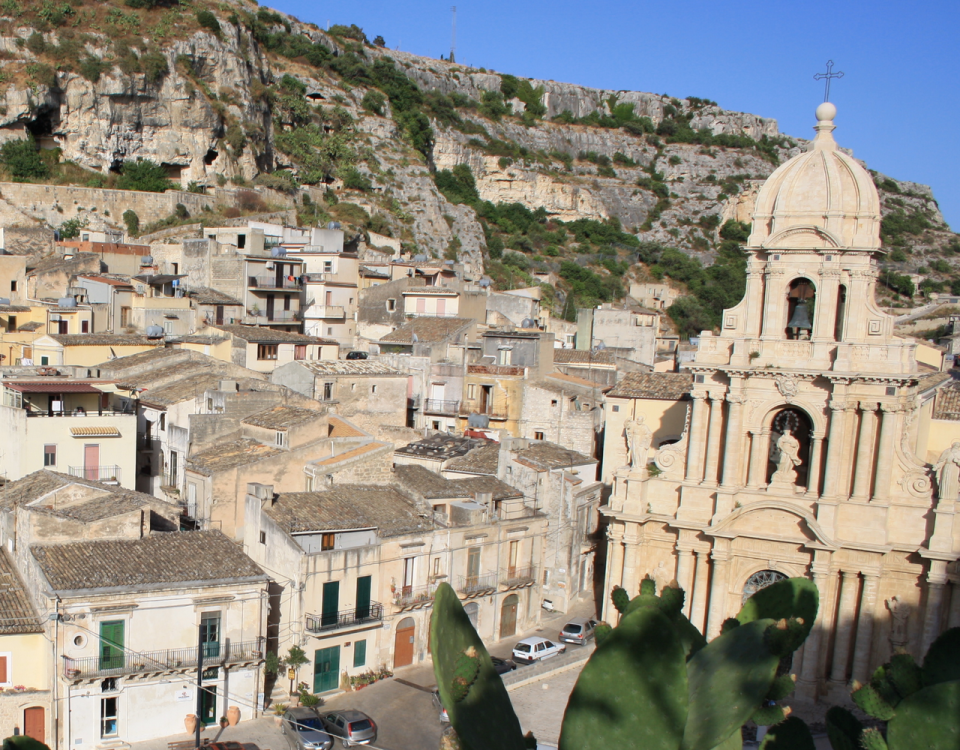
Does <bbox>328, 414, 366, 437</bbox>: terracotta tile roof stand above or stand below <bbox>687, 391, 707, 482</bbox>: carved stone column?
below

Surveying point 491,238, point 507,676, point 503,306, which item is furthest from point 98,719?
point 491,238

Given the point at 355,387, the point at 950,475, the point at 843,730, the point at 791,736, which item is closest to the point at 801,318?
the point at 950,475

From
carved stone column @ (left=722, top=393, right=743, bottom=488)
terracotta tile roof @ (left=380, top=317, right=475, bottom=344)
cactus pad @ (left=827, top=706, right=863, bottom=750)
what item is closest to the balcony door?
terracotta tile roof @ (left=380, top=317, right=475, bottom=344)

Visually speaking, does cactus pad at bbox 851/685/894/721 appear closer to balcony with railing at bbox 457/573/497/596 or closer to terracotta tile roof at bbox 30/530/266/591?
terracotta tile roof at bbox 30/530/266/591

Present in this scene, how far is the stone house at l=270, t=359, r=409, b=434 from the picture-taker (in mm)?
40625

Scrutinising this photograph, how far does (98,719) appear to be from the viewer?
24922mm

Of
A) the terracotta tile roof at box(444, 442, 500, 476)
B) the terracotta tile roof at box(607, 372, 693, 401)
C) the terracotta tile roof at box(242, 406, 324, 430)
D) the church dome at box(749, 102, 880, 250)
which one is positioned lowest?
the terracotta tile roof at box(444, 442, 500, 476)

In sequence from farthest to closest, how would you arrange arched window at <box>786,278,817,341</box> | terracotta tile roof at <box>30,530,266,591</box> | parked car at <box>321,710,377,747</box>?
1. arched window at <box>786,278,817,341</box>
2. parked car at <box>321,710,377,747</box>
3. terracotta tile roof at <box>30,530,266,591</box>

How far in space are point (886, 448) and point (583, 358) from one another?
27785 millimetres

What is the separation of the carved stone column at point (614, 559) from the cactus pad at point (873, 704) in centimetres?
1741

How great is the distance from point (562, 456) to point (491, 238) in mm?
70311

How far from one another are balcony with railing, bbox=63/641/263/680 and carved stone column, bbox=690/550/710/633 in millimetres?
12267

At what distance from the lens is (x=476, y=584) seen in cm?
3303

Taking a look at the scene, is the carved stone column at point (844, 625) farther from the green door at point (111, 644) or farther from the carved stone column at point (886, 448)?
the green door at point (111, 644)
